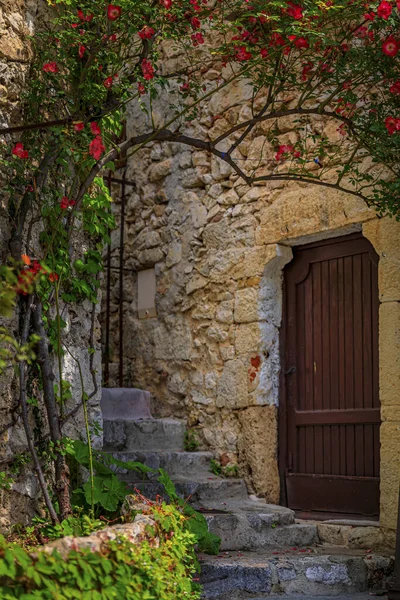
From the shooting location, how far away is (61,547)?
2777 millimetres

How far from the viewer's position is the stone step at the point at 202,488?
16.9 feet

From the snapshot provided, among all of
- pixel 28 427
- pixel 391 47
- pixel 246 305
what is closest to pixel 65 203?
pixel 28 427

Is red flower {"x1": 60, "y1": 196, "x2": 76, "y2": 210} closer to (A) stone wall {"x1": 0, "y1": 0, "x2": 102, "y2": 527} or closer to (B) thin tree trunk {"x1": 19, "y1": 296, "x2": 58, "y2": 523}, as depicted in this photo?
(A) stone wall {"x1": 0, "y1": 0, "x2": 102, "y2": 527}

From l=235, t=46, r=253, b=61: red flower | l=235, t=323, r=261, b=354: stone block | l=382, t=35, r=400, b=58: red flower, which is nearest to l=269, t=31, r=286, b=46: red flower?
l=235, t=46, r=253, b=61: red flower

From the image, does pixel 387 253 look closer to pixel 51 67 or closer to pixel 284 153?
pixel 284 153

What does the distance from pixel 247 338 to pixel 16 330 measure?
2.27 meters

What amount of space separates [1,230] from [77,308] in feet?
2.16

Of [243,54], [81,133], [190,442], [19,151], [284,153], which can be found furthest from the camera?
[190,442]

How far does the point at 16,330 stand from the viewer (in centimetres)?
402

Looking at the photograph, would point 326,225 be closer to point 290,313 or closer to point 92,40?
point 290,313

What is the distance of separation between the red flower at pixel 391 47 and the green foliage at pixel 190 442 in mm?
3127

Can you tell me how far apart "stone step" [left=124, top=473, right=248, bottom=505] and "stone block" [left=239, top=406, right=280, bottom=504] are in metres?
0.12

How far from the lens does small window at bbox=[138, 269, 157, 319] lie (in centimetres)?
673

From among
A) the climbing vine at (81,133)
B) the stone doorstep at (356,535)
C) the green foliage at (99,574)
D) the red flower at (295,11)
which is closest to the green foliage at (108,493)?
the climbing vine at (81,133)
